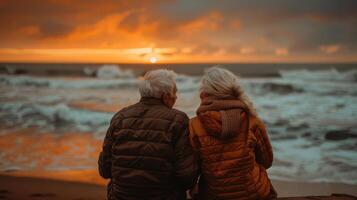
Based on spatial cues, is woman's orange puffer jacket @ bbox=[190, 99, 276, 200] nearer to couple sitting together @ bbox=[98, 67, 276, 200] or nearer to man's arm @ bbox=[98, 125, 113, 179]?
couple sitting together @ bbox=[98, 67, 276, 200]

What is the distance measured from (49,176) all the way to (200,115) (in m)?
4.57

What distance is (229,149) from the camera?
3107mm

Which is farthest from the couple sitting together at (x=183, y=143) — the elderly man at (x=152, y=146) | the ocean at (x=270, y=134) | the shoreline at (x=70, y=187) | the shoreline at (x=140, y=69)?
the shoreline at (x=140, y=69)

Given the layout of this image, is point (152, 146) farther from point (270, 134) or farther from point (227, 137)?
point (270, 134)

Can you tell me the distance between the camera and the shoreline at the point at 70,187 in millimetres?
6039

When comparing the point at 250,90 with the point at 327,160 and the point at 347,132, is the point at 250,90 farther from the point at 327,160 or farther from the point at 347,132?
the point at 327,160

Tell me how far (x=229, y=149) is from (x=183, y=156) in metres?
0.31

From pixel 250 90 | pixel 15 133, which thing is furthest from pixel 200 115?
pixel 250 90

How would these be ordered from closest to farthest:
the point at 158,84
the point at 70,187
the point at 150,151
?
the point at 150,151
the point at 158,84
the point at 70,187

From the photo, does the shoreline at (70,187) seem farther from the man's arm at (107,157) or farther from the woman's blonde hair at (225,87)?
the woman's blonde hair at (225,87)

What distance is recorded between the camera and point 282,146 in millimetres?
9750

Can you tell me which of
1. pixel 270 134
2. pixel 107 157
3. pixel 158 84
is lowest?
pixel 270 134

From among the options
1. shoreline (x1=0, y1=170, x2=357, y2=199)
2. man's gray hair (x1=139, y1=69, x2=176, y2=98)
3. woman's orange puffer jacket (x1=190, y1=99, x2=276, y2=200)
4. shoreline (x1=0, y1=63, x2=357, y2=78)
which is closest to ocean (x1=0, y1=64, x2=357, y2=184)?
shoreline (x1=0, y1=170, x2=357, y2=199)

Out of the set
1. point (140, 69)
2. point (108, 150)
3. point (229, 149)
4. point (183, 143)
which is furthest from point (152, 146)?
point (140, 69)
